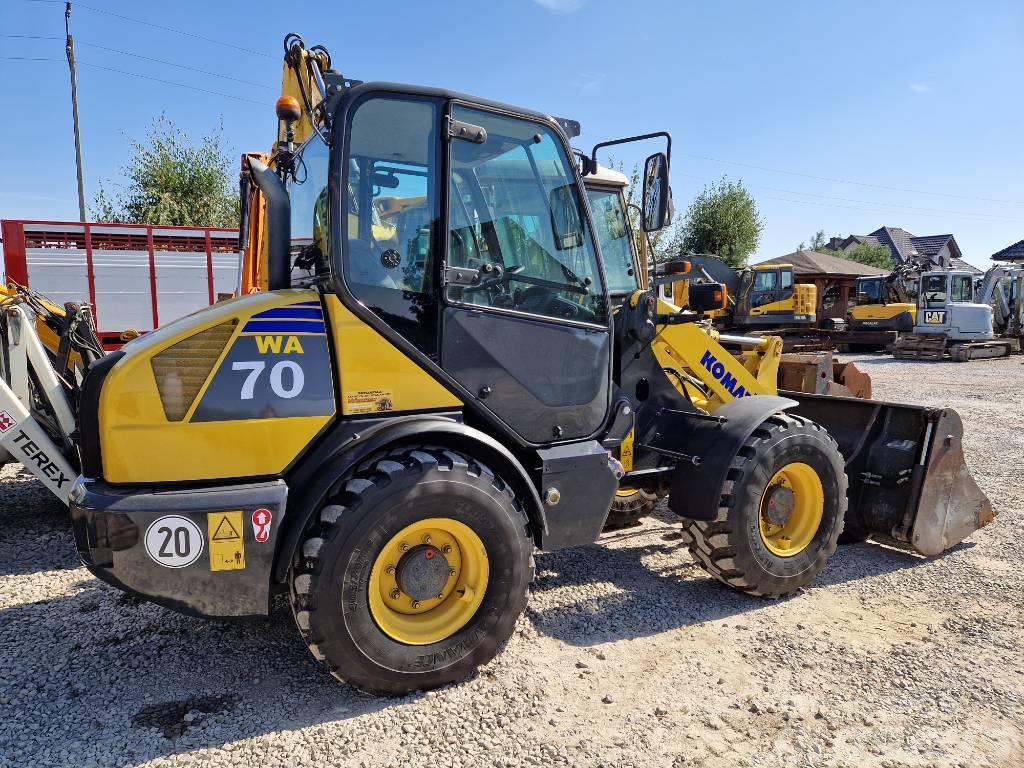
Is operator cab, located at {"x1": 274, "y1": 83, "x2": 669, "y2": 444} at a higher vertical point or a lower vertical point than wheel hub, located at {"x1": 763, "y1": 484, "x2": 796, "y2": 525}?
higher

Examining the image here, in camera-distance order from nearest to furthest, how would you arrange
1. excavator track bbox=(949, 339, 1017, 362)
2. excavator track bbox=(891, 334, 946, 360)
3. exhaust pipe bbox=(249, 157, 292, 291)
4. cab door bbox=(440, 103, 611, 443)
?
exhaust pipe bbox=(249, 157, 292, 291)
cab door bbox=(440, 103, 611, 443)
excavator track bbox=(949, 339, 1017, 362)
excavator track bbox=(891, 334, 946, 360)

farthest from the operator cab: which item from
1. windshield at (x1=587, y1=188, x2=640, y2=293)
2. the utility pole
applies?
the utility pole

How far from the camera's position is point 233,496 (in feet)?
8.55

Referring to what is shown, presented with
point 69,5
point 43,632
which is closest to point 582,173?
point 43,632

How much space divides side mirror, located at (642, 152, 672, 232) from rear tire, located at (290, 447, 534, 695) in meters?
1.71

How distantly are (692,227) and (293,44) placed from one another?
35.0 m

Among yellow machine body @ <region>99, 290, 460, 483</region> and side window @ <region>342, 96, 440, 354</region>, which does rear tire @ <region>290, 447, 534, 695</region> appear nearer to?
yellow machine body @ <region>99, 290, 460, 483</region>

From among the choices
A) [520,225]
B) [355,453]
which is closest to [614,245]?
[520,225]

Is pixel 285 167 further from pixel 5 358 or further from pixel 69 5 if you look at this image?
pixel 69 5

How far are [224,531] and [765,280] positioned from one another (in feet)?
78.2

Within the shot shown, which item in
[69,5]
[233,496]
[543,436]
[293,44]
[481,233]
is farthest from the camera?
[69,5]

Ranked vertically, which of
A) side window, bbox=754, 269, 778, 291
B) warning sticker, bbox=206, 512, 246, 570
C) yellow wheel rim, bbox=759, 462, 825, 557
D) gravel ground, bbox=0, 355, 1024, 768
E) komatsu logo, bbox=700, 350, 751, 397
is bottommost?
gravel ground, bbox=0, 355, 1024, 768

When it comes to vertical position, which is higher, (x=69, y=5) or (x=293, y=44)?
(x=69, y=5)

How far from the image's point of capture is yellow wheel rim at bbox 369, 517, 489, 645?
2838 millimetres
